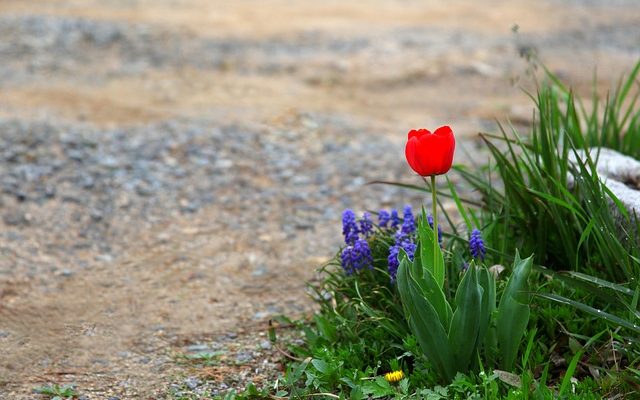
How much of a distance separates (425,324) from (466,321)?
0.40 feet

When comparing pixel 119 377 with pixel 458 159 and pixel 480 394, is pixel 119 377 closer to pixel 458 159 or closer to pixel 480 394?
pixel 480 394

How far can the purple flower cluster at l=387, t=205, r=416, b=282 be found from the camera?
298 centimetres

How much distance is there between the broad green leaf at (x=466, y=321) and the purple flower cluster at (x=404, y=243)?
43cm

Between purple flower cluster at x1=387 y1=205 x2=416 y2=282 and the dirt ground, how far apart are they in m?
0.70

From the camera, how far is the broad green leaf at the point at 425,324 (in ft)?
8.20

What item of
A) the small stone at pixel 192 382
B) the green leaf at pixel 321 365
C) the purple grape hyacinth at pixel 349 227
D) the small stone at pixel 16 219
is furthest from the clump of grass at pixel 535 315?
the small stone at pixel 16 219

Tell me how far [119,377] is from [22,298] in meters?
0.95

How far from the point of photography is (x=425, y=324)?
2553 mm

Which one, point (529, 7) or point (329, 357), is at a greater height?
point (529, 7)

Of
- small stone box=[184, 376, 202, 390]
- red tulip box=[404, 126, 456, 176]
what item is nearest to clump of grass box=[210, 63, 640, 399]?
small stone box=[184, 376, 202, 390]

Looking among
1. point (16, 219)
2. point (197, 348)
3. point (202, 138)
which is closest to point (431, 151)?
point (197, 348)

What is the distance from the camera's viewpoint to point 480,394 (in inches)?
103

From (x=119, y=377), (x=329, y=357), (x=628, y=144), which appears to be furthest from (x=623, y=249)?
(x=119, y=377)

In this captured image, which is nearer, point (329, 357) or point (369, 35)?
point (329, 357)
